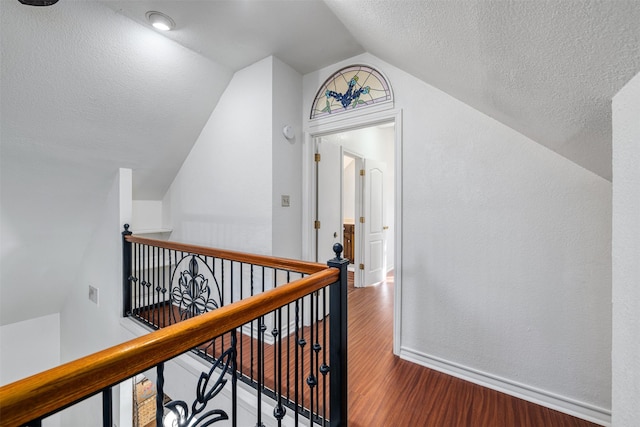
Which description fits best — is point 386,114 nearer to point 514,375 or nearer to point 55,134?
point 514,375

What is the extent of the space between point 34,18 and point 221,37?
1175 millimetres

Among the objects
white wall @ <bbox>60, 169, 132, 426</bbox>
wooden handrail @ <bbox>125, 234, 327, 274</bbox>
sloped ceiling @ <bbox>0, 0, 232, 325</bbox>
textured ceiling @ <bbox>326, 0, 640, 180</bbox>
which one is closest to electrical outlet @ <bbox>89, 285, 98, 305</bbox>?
white wall @ <bbox>60, 169, 132, 426</bbox>

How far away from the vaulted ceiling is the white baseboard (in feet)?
4.57

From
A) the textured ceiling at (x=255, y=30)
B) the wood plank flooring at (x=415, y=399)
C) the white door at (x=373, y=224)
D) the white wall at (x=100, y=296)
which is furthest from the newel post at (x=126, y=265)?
the white door at (x=373, y=224)

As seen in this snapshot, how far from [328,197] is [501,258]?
186 centimetres

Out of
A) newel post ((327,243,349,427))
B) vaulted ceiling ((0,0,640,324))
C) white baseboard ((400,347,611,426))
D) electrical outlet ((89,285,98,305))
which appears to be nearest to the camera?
vaulted ceiling ((0,0,640,324))

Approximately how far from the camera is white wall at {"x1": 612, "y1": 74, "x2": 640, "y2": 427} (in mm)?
729

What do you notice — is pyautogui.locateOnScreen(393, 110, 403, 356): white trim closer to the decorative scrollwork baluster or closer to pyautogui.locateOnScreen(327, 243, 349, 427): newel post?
pyautogui.locateOnScreen(327, 243, 349, 427): newel post

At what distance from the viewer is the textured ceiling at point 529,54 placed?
2.31ft

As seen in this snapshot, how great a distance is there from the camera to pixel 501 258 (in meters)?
1.87

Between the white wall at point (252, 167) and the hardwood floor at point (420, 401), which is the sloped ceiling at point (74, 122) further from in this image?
the hardwood floor at point (420, 401)

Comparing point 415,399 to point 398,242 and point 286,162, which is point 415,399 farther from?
point 286,162

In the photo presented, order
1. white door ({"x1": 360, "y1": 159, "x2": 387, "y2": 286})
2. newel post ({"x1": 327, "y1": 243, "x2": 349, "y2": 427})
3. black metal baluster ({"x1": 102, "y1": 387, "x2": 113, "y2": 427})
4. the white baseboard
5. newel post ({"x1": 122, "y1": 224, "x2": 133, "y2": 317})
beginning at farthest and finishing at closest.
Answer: white door ({"x1": 360, "y1": 159, "x2": 387, "y2": 286})
newel post ({"x1": 122, "y1": 224, "x2": 133, "y2": 317})
the white baseboard
newel post ({"x1": 327, "y1": 243, "x2": 349, "y2": 427})
black metal baluster ({"x1": 102, "y1": 387, "x2": 113, "y2": 427})

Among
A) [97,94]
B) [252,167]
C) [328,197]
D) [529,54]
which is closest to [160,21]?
[97,94]
